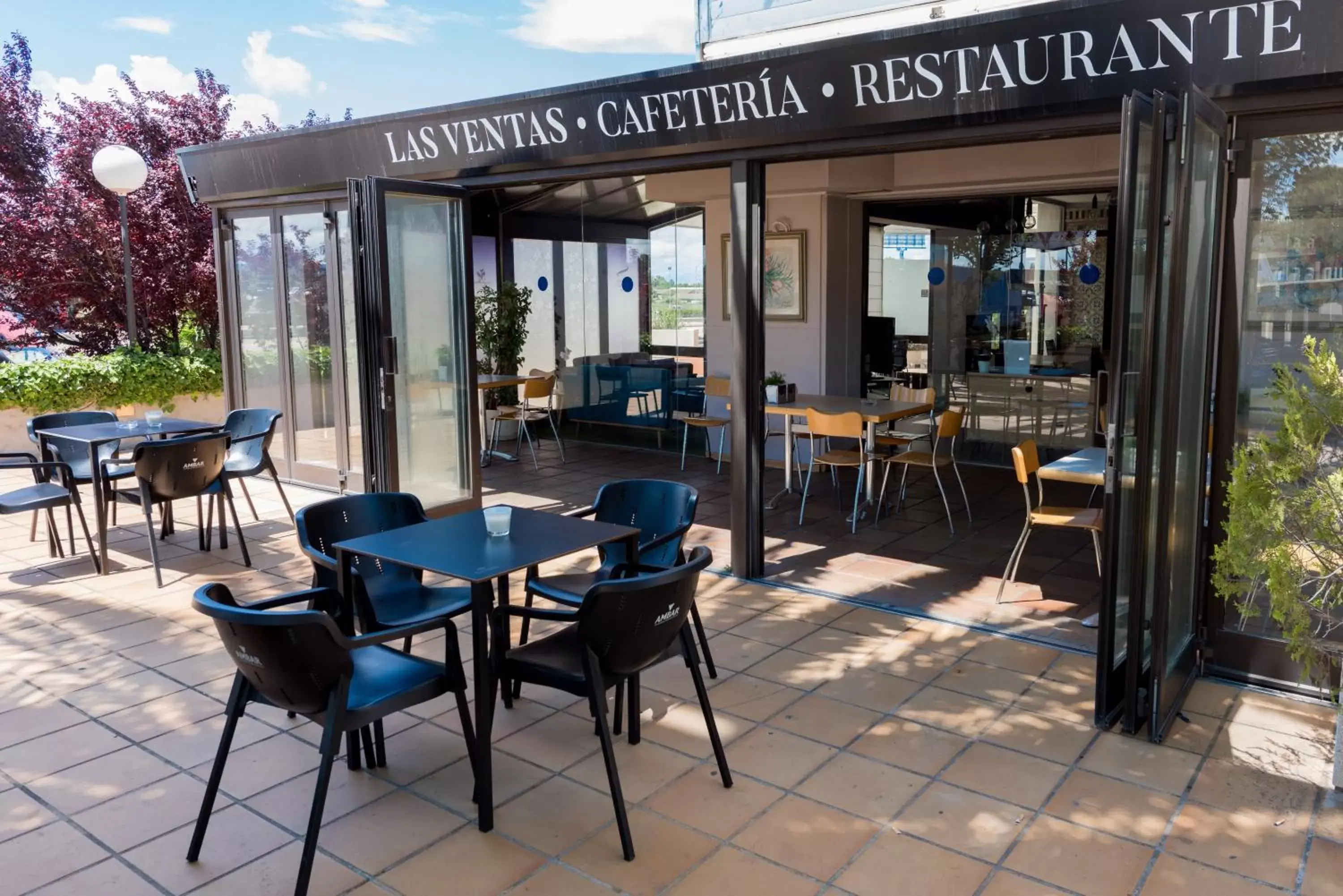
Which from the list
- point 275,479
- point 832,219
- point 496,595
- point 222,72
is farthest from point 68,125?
point 222,72

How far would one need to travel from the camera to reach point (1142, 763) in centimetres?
335

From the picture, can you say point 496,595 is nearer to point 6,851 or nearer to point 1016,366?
point 6,851

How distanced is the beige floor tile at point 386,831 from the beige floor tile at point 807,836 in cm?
90

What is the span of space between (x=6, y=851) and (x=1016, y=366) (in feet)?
24.6

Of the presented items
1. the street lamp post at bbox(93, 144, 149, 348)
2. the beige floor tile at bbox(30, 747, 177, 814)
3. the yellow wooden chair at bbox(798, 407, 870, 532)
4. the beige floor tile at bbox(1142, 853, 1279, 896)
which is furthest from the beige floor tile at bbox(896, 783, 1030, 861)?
the street lamp post at bbox(93, 144, 149, 348)

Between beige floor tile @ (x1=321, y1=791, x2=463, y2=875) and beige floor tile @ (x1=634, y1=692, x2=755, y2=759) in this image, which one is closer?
beige floor tile @ (x1=321, y1=791, x2=463, y2=875)

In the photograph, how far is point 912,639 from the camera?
14.9ft

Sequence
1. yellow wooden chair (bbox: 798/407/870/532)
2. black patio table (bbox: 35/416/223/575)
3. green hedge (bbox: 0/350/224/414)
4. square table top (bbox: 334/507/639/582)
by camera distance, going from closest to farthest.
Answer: square table top (bbox: 334/507/639/582) → black patio table (bbox: 35/416/223/575) → yellow wooden chair (bbox: 798/407/870/532) → green hedge (bbox: 0/350/224/414)

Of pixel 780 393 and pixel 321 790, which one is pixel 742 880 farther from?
pixel 780 393

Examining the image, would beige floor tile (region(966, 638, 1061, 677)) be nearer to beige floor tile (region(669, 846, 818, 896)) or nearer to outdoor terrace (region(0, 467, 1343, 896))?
outdoor terrace (region(0, 467, 1343, 896))

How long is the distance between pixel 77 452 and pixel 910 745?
5.50m

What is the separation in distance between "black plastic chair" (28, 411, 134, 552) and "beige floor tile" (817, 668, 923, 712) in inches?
164

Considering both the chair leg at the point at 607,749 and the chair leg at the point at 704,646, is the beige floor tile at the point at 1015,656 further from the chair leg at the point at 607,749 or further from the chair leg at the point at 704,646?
the chair leg at the point at 607,749

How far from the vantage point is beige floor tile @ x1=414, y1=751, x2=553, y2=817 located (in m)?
3.13
